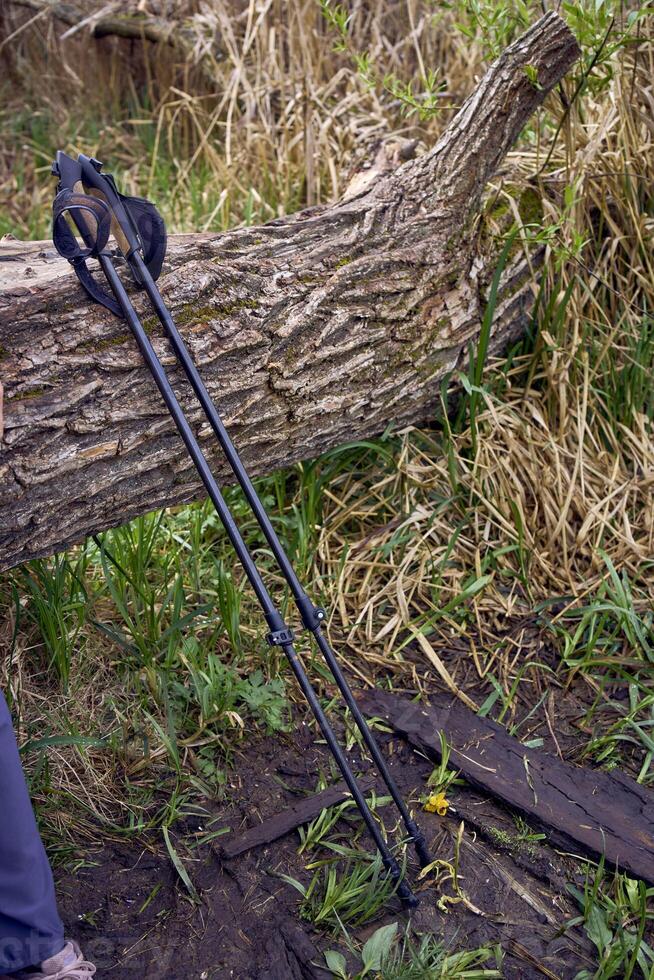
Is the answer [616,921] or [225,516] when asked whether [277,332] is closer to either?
[225,516]

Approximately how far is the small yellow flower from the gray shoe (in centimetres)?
88

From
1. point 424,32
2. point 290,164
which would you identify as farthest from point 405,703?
point 424,32

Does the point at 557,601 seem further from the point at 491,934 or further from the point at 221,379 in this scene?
the point at 221,379

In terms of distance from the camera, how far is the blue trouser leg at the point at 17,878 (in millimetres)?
1645

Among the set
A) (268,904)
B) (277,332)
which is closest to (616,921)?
(268,904)

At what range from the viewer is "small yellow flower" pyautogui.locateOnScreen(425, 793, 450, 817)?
2150mm

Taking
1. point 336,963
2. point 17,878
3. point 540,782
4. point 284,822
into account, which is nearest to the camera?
point 17,878

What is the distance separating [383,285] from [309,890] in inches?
65.2

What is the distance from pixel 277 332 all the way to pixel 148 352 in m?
0.48

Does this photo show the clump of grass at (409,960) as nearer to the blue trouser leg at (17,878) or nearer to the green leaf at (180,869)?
the green leaf at (180,869)

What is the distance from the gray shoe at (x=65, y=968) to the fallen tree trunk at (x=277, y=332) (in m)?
0.82

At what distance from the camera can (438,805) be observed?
2.15 meters

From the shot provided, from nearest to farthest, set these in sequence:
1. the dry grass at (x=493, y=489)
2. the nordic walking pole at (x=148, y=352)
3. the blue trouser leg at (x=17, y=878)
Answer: the blue trouser leg at (x=17, y=878) < the nordic walking pole at (x=148, y=352) < the dry grass at (x=493, y=489)

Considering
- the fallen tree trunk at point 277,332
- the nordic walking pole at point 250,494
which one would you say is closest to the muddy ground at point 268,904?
the nordic walking pole at point 250,494
